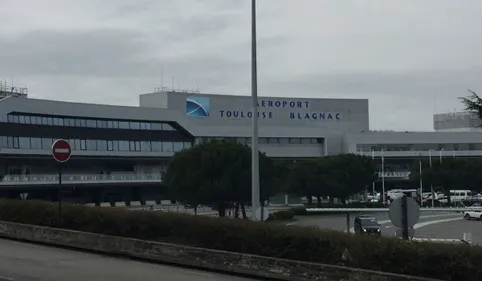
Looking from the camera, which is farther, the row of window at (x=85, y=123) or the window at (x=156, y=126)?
the window at (x=156, y=126)

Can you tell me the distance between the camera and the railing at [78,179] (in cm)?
7916

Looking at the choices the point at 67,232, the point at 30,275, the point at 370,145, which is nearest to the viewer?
the point at 30,275

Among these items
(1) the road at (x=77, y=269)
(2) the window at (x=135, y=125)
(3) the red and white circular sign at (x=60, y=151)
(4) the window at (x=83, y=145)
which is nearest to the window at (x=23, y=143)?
(4) the window at (x=83, y=145)

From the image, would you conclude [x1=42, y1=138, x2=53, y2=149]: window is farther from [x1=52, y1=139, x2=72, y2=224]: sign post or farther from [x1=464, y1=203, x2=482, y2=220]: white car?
[x1=52, y1=139, x2=72, y2=224]: sign post

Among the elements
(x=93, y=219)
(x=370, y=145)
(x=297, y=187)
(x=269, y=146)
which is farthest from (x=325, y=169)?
(x=93, y=219)

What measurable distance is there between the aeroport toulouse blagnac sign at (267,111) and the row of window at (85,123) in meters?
6.27

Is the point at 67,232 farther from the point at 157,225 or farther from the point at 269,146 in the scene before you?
the point at 269,146

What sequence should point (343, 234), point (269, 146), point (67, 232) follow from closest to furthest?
point (343, 234), point (67, 232), point (269, 146)

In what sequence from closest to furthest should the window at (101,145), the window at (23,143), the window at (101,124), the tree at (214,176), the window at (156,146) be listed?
the tree at (214,176)
the window at (23,143)
the window at (101,145)
the window at (101,124)
the window at (156,146)

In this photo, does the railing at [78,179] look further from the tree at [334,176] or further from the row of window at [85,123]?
the tree at [334,176]

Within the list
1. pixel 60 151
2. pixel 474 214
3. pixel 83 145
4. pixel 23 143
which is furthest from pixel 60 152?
pixel 83 145

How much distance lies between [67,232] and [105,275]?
234 inches

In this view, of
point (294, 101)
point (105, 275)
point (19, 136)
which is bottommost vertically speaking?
point (105, 275)

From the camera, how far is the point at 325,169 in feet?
308
